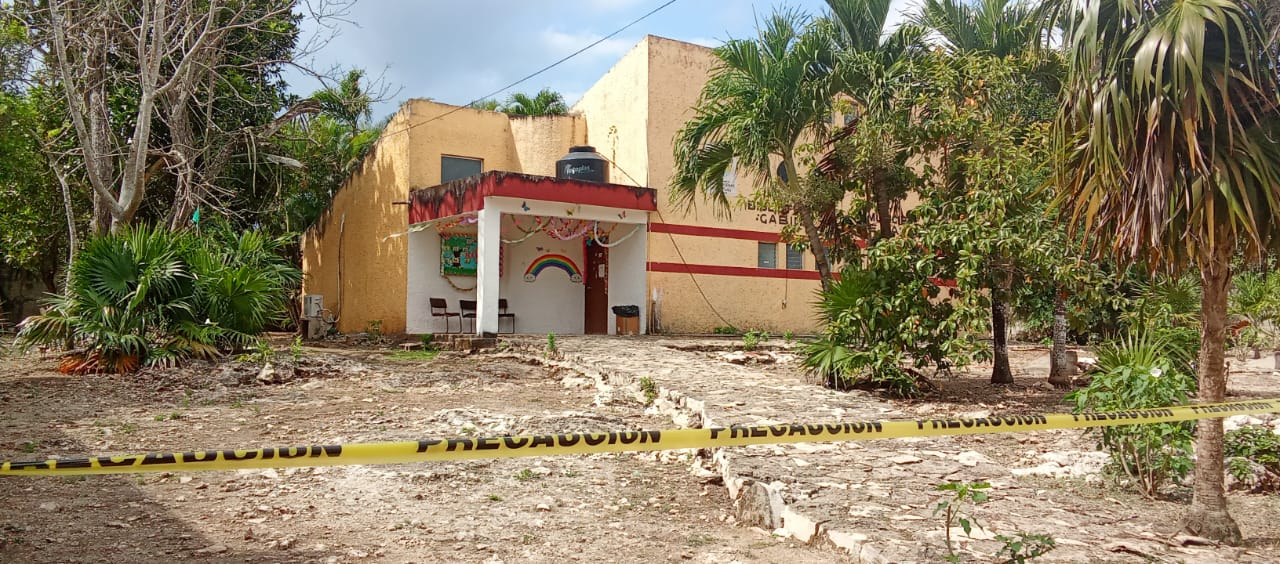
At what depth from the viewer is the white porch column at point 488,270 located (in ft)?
47.8

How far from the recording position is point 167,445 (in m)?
6.85

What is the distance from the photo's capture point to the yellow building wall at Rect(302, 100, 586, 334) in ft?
58.9

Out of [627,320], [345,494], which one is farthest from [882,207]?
[627,320]

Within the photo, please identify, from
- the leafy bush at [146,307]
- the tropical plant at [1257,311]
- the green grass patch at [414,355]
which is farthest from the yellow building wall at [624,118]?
the tropical plant at [1257,311]

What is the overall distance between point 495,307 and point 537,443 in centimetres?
1195

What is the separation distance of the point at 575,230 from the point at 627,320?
2212mm

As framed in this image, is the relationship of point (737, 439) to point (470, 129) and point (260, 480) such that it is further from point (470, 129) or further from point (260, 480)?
point (470, 129)

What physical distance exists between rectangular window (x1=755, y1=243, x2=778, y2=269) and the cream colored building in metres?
0.03

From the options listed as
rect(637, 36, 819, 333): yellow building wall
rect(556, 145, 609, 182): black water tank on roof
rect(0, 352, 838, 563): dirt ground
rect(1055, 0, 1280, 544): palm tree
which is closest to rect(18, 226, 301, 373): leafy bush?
rect(0, 352, 838, 563): dirt ground

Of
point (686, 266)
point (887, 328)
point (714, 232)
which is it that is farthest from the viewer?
point (714, 232)

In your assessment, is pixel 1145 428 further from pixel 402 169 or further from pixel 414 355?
pixel 402 169

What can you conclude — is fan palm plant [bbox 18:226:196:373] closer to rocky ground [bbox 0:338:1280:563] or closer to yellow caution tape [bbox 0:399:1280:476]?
rocky ground [bbox 0:338:1280:563]

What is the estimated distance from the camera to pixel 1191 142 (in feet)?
12.9

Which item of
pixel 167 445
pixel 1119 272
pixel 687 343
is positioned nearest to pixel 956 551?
pixel 1119 272
